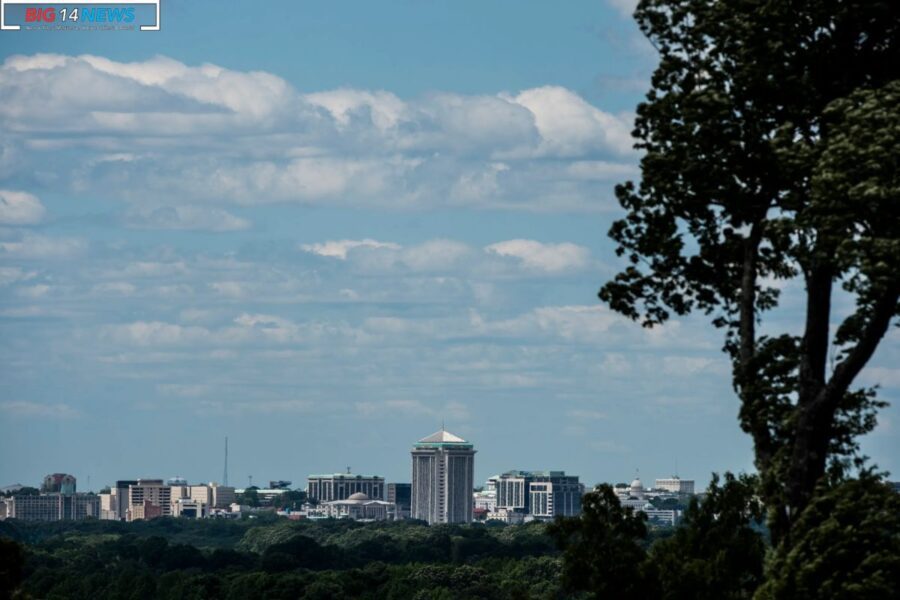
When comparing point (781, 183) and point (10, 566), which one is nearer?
point (781, 183)

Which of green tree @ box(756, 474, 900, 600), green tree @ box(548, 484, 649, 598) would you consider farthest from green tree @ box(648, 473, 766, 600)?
green tree @ box(756, 474, 900, 600)

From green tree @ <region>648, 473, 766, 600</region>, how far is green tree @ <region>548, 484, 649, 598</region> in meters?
0.51

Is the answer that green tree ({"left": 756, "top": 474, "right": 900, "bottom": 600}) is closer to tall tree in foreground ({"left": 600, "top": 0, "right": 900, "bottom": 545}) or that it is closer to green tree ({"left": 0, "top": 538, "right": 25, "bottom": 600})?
tall tree in foreground ({"left": 600, "top": 0, "right": 900, "bottom": 545})

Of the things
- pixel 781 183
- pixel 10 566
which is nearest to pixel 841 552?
pixel 781 183

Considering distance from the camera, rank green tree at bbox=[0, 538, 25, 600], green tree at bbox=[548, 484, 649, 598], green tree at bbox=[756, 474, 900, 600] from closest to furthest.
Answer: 1. green tree at bbox=[756, 474, 900, 600]
2. green tree at bbox=[548, 484, 649, 598]
3. green tree at bbox=[0, 538, 25, 600]

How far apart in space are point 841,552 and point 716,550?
9137mm

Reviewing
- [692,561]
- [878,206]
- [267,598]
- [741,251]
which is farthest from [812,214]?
[267,598]

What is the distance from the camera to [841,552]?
114ft

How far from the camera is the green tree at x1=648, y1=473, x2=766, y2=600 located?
136 feet

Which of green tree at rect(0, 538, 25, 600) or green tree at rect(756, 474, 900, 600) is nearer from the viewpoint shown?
green tree at rect(756, 474, 900, 600)

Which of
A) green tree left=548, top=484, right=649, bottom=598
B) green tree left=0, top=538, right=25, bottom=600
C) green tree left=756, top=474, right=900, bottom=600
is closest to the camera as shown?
green tree left=756, top=474, right=900, bottom=600

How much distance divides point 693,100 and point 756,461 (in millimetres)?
6486

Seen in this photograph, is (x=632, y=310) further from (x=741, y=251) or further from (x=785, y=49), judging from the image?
(x=785, y=49)

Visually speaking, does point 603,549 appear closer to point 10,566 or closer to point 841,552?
point 841,552
